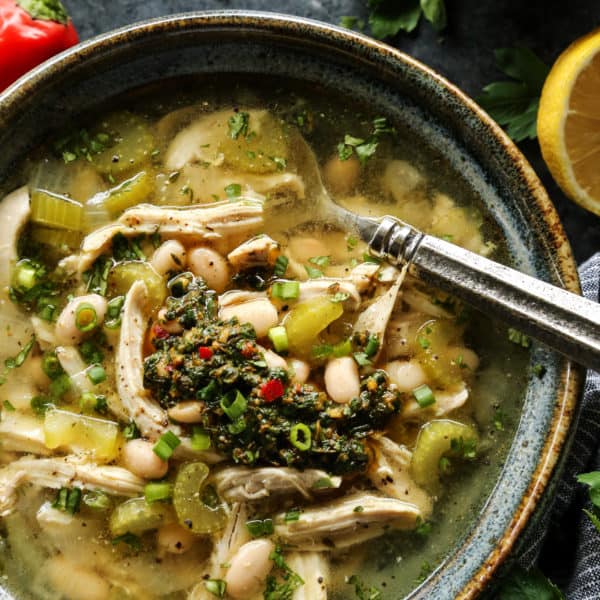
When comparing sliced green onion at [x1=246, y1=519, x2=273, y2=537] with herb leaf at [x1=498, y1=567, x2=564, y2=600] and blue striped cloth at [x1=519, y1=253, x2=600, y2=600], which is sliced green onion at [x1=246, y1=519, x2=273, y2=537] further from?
blue striped cloth at [x1=519, y1=253, x2=600, y2=600]

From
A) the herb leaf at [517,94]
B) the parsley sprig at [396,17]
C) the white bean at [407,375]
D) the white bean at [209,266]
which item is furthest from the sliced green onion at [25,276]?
the herb leaf at [517,94]

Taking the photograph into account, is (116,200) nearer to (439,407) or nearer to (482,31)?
(439,407)

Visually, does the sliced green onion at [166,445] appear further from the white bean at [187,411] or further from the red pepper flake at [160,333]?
the red pepper flake at [160,333]

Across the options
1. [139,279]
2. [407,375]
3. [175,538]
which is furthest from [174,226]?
[175,538]

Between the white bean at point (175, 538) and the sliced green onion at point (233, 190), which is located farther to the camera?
the sliced green onion at point (233, 190)

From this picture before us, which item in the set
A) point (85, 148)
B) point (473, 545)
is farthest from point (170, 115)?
point (473, 545)

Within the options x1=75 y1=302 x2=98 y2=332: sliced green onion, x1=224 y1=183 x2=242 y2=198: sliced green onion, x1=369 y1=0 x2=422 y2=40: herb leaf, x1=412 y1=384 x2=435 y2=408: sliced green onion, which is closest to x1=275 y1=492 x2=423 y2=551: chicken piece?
x1=412 y1=384 x2=435 y2=408: sliced green onion

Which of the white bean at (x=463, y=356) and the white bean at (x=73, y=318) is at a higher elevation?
the white bean at (x=73, y=318)
